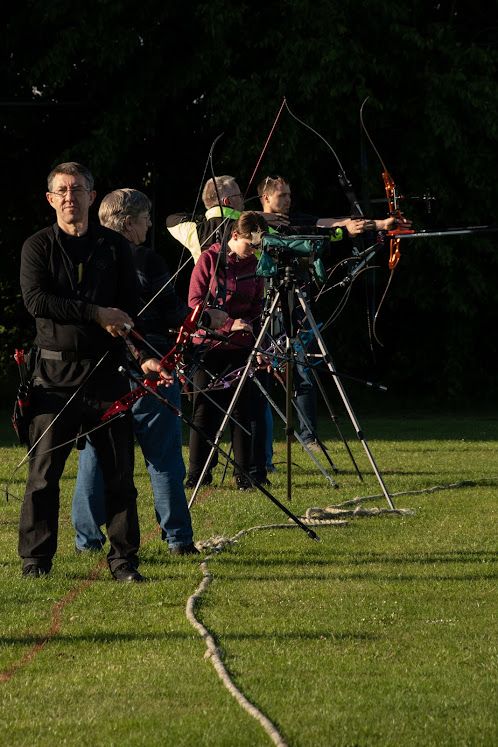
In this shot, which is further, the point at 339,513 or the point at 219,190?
the point at 219,190

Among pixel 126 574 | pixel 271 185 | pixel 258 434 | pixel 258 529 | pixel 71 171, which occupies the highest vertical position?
pixel 271 185

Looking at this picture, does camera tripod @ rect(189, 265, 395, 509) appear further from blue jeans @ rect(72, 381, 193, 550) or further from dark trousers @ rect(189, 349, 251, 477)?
blue jeans @ rect(72, 381, 193, 550)

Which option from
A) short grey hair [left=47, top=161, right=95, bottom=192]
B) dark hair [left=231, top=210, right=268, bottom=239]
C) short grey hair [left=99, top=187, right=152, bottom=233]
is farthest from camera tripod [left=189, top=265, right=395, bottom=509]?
short grey hair [left=47, top=161, right=95, bottom=192]

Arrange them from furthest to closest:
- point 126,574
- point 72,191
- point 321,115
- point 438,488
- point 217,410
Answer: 1. point 321,115
2. point 438,488
3. point 217,410
4. point 126,574
5. point 72,191

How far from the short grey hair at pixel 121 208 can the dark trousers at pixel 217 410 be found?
233cm

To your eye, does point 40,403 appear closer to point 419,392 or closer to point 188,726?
point 188,726

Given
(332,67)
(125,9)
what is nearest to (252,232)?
(332,67)

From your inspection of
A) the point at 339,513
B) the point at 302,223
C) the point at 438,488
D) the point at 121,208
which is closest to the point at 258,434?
the point at 438,488

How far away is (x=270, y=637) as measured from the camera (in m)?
4.60

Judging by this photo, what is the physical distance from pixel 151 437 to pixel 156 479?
0.73 ft

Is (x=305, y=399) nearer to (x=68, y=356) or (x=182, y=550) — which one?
(x=182, y=550)

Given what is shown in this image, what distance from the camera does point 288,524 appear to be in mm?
7105

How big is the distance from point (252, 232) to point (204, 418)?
4.73 ft

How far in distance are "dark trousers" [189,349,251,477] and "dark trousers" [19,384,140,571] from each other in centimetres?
274
